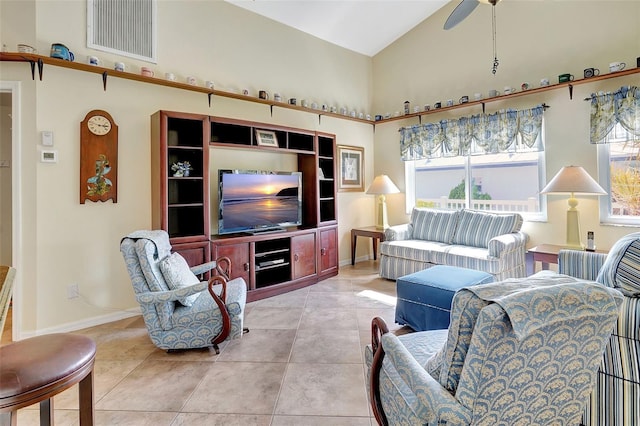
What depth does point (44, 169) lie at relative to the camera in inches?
114

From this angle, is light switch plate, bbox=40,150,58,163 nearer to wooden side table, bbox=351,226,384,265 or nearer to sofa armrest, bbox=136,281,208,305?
sofa armrest, bbox=136,281,208,305

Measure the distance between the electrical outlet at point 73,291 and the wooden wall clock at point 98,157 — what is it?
79 cm

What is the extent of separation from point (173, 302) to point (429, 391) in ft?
7.12

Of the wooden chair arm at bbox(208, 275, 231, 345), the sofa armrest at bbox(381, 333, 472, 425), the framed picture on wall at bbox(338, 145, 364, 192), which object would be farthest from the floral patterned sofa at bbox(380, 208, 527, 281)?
the sofa armrest at bbox(381, 333, 472, 425)

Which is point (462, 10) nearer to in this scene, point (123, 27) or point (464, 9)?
point (464, 9)

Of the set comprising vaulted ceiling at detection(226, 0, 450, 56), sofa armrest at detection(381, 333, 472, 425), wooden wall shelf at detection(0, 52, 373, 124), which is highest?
vaulted ceiling at detection(226, 0, 450, 56)

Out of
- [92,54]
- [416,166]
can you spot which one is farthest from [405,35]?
[92,54]

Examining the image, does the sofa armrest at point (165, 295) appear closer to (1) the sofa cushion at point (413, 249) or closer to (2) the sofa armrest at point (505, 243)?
(1) the sofa cushion at point (413, 249)

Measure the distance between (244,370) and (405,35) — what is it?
5.38 meters

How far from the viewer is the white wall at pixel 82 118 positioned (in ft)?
9.36

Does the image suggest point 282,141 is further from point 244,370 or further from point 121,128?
point 244,370

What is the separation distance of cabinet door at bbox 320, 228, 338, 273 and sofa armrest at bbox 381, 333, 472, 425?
3219 mm

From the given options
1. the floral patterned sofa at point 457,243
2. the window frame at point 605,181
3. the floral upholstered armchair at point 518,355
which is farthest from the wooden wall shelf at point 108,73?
the window frame at point 605,181

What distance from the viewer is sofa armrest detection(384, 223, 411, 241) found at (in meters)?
4.65
